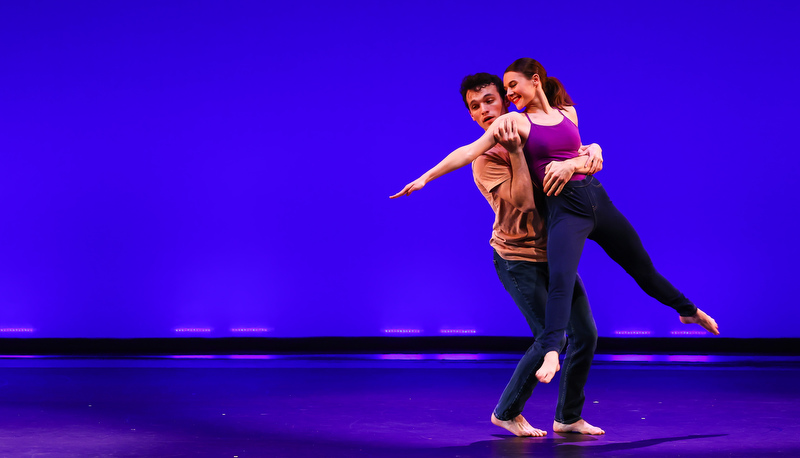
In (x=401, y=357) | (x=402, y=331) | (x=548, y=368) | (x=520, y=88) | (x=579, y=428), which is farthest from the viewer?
(x=402, y=331)

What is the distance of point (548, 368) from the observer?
1.98 metres

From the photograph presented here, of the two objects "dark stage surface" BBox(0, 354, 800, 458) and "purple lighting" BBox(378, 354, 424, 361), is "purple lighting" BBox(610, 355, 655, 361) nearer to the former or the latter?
"dark stage surface" BBox(0, 354, 800, 458)

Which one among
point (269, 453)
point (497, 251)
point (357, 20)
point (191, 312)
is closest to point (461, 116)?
point (357, 20)

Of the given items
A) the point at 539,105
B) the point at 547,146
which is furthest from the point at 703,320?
the point at 539,105

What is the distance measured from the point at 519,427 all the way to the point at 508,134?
2.93ft

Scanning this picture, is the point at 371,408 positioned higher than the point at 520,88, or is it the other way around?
the point at 520,88

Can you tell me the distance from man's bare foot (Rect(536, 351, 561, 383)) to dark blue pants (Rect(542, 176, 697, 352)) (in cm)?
4

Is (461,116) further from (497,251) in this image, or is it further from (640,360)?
(497,251)

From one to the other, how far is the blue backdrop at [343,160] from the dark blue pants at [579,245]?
2.43 meters

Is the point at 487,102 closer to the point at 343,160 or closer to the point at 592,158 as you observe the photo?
the point at 592,158

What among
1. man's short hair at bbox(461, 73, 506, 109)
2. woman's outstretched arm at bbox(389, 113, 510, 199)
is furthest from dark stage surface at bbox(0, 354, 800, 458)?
man's short hair at bbox(461, 73, 506, 109)

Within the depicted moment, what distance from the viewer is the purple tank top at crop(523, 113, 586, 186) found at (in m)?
2.21

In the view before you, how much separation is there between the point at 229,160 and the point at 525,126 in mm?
3064

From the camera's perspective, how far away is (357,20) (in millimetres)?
4926
